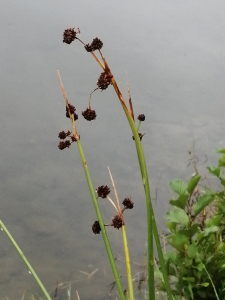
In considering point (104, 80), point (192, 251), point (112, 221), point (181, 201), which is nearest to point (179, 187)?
point (181, 201)

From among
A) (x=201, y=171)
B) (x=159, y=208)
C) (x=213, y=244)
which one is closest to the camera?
(x=213, y=244)

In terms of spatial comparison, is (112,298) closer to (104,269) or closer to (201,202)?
(104,269)

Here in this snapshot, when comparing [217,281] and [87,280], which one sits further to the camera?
[87,280]

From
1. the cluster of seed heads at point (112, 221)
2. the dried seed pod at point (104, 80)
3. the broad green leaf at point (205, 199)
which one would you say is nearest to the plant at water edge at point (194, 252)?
the broad green leaf at point (205, 199)

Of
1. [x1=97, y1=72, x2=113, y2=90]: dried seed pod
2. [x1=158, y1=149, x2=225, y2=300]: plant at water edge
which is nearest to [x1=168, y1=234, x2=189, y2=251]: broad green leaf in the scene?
[x1=158, y1=149, x2=225, y2=300]: plant at water edge

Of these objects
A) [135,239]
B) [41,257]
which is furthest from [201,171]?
[41,257]

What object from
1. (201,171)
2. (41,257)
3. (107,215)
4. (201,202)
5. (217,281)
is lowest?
(217,281)

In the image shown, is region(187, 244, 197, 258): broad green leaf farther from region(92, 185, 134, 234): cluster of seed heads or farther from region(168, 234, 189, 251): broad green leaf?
region(92, 185, 134, 234): cluster of seed heads

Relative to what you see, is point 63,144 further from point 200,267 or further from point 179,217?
point 200,267

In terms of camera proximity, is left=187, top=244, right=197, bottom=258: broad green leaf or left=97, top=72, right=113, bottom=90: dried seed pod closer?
left=97, top=72, right=113, bottom=90: dried seed pod
